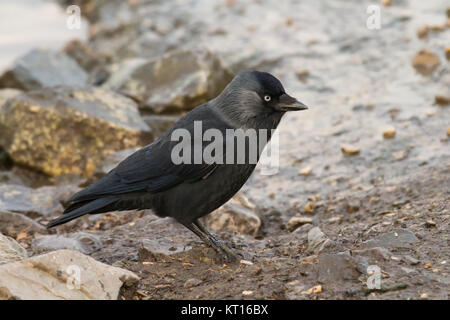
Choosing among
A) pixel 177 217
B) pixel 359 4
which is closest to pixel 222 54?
pixel 359 4

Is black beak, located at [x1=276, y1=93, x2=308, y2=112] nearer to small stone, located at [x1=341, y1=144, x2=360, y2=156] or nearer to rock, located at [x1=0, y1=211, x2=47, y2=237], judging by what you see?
rock, located at [x1=0, y1=211, x2=47, y2=237]

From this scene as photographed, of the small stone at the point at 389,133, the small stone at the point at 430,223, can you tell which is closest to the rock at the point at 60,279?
the small stone at the point at 430,223

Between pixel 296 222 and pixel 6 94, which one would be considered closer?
pixel 296 222

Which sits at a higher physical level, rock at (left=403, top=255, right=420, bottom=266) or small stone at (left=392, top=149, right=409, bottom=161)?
small stone at (left=392, top=149, right=409, bottom=161)

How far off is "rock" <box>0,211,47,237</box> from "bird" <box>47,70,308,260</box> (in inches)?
34.6

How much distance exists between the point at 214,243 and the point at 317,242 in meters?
0.64

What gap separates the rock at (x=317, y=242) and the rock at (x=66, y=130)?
9.65 feet

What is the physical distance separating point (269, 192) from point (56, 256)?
2.99m

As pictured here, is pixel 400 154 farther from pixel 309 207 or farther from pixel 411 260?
pixel 411 260

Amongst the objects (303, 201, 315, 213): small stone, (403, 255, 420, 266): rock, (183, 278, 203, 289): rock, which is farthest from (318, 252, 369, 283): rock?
(303, 201, 315, 213): small stone

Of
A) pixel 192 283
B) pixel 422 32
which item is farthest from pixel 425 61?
pixel 192 283

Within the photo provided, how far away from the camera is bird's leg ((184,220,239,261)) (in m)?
4.12

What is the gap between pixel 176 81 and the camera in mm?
7648
